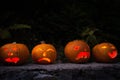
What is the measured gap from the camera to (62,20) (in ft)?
18.6

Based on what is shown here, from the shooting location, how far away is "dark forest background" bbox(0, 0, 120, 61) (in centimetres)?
524

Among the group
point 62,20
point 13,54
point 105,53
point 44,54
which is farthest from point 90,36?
point 13,54

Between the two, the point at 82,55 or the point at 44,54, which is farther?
the point at 82,55

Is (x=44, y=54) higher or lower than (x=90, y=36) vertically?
lower

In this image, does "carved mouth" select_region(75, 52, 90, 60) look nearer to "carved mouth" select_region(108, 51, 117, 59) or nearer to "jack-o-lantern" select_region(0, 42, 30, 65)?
"carved mouth" select_region(108, 51, 117, 59)

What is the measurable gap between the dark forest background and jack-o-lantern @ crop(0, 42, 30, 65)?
102cm

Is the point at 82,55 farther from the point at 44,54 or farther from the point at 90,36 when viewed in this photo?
the point at 90,36

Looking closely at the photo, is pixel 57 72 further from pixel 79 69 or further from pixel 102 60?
pixel 102 60

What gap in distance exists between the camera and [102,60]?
173 inches

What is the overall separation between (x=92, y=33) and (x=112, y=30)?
102 cm

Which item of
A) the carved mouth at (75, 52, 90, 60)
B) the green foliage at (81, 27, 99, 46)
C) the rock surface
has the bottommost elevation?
the rock surface

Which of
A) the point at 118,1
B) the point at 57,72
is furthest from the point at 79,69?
the point at 118,1

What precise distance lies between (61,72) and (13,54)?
797mm

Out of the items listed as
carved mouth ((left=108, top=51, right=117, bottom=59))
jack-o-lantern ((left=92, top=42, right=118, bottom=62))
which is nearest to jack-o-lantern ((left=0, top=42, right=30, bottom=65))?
jack-o-lantern ((left=92, top=42, right=118, bottom=62))
